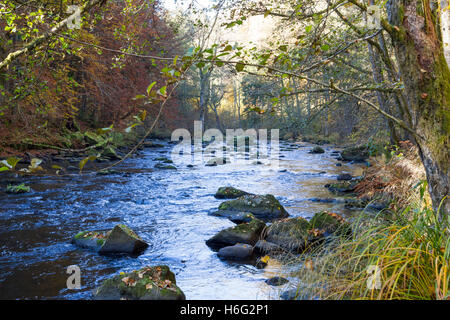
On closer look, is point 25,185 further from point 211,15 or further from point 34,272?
point 211,15

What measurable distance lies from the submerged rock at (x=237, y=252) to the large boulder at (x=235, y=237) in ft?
1.12

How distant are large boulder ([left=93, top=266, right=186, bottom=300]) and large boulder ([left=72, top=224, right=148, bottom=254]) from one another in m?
1.51

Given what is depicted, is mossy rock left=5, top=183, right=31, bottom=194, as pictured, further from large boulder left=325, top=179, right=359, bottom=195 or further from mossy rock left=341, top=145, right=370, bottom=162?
mossy rock left=341, top=145, right=370, bottom=162

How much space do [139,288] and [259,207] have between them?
4433mm

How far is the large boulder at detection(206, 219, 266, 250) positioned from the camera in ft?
19.5

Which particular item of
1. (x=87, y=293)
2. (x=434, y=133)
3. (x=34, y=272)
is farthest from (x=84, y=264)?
(x=434, y=133)

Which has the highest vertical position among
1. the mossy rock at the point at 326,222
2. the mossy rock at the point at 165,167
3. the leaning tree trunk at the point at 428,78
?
the leaning tree trunk at the point at 428,78

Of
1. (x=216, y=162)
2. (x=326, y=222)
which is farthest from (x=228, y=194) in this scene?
(x=216, y=162)

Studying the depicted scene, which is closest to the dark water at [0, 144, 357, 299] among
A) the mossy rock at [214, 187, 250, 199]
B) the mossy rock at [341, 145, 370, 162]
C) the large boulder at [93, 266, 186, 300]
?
the large boulder at [93, 266, 186, 300]

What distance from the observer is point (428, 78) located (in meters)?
3.05

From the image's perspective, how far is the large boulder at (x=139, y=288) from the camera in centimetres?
386

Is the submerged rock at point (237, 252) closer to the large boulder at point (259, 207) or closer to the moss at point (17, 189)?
the large boulder at point (259, 207)

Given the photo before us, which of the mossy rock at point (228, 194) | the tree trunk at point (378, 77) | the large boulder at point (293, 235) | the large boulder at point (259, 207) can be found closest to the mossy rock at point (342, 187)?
the tree trunk at point (378, 77)
